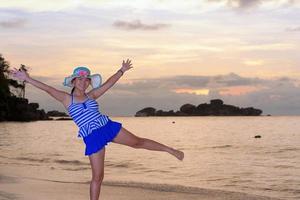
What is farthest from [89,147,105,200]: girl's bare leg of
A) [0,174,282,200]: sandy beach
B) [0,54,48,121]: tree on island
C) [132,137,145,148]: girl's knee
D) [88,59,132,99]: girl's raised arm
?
[0,54,48,121]: tree on island

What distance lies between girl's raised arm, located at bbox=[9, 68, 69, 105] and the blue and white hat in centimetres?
23

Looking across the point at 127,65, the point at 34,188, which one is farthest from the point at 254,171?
the point at 127,65

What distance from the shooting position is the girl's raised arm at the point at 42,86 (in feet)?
22.9

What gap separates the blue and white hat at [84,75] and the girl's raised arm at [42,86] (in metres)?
0.23

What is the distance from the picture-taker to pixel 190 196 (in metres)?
13.0

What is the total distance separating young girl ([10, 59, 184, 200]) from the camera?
22.8ft

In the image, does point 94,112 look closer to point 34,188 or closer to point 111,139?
point 111,139

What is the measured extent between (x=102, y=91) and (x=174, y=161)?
66.8 ft

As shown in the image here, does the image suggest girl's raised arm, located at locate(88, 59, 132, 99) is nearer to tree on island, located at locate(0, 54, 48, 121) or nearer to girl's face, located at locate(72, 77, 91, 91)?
girl's face, located at locate(72, 77, 91, 91)

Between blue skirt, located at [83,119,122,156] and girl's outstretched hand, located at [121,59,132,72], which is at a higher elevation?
girl's outstretched hand, located at [121,59,132,72]

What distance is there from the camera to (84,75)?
23.5 ft

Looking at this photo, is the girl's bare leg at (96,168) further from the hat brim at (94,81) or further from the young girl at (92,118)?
the hat brim at (94,81)

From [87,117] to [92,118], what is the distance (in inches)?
2.8

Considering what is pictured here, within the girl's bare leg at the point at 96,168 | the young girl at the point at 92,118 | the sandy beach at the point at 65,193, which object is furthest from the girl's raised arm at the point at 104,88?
the sandy beach at the point at 65,193
